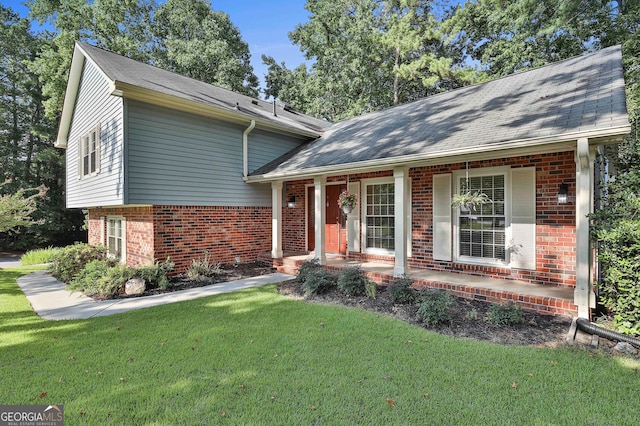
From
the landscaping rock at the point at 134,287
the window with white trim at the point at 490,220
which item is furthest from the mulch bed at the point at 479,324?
the landscaping rock at the point at 134,287

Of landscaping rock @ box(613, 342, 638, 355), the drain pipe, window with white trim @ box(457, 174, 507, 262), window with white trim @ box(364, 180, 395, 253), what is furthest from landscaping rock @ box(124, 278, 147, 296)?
landscaping rock @ box(613, 342, 638, 355)

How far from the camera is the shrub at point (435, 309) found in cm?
437

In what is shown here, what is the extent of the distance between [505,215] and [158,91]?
7621 mm

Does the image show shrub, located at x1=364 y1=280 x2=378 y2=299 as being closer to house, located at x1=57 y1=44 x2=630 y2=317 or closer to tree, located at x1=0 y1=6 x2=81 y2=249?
house, located at x1=57 y1=44 x2=630 y2=317

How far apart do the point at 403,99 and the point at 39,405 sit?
20573 mm

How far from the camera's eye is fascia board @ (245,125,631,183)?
400 centimetres

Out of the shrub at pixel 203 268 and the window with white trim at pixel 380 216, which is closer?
the shrub at pixel 203 268

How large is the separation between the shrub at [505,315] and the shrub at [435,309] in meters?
0.54

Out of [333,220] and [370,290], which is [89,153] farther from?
[370,290]

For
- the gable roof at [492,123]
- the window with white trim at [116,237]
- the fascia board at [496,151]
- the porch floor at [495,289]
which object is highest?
the gable roof at [492,123]

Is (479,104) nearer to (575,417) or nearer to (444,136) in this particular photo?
(444,136)

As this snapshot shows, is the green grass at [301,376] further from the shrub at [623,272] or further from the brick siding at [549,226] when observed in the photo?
the brick siding at [549,226]

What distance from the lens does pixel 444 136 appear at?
596 centimetres

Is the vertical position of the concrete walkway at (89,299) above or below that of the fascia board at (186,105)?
below
